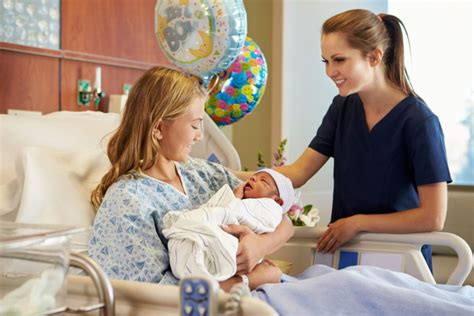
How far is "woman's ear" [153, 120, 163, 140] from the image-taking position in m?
1.53

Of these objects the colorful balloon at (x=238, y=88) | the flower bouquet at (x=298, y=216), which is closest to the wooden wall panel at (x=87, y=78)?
the colorful balloon at (x=238, y=88)

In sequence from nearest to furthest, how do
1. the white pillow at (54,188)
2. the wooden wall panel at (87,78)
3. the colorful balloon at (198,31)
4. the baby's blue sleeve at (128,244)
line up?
the baby's blue sleeve at (128,244) < the white pillow at (54,188) < the colorful balloon at (198,31) < the wooden wall panel at (87,78)

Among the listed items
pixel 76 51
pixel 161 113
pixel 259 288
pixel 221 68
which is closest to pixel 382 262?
pixel 259 288

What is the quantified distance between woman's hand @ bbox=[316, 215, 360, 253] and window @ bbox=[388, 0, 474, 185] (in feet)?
9.88

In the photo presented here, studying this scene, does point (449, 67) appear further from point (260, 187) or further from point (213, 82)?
point (260, 187)

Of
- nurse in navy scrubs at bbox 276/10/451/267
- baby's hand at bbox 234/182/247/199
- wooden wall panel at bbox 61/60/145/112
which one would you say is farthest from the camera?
wooden wall panel at bbox 61/60/145/112

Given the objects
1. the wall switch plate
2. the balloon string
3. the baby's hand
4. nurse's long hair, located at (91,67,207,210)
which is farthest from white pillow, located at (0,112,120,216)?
the wall switch plate

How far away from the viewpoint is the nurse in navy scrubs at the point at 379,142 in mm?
1739

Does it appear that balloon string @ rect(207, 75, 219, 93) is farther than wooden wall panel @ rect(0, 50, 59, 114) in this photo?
No

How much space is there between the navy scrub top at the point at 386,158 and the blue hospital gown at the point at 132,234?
65cm

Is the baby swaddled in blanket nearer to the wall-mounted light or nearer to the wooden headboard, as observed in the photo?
the wooden headboard

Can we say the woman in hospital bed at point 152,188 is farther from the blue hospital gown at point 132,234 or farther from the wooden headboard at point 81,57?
the wooden headboard at point 81,57

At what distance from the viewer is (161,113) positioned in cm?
152

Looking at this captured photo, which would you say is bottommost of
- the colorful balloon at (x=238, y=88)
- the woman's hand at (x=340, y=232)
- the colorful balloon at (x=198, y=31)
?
the woman's hand at (x=340, y=232)
